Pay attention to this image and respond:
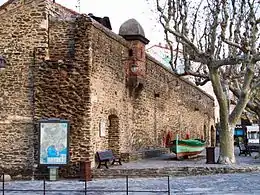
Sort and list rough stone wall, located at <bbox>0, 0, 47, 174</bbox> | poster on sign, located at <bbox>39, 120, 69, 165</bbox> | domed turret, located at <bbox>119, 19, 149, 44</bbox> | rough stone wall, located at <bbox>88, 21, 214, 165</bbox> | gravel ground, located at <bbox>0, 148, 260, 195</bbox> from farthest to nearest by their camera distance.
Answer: domed turret, located at <bbox>119, 19, 149, 44</bbox> < rough stone wall, located at <bbox>88, 21, 214, 165</bbox> < rough stone wall, located at <bbox>0, 0, 47, 174</bbox> < poster on sign, located at <bbox>39, 120, 69, 165</bbox> < gravel ground, located at <bbox>0, 148, 260, 195</bbox>

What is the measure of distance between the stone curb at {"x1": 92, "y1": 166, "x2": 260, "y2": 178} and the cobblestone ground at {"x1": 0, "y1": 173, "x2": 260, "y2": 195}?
0.52m

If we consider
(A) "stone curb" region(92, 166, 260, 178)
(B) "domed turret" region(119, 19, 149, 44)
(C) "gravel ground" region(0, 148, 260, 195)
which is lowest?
(C) "gravel ground" region(0, 148, 260, 195)

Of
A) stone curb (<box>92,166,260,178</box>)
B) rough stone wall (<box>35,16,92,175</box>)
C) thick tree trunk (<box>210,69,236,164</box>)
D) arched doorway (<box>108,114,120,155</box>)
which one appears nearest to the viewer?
stone curb (<box>92,166,260,178</box>)

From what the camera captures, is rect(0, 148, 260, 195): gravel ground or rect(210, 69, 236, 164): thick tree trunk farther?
rect(210, 69, 236, 164): thick tree trunk

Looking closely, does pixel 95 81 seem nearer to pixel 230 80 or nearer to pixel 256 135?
pixel 230 80

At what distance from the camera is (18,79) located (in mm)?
19656

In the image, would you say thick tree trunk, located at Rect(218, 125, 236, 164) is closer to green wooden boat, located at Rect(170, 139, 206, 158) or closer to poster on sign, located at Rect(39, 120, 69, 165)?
green wooden boat, located at Rect(170, 139, 206, 158)

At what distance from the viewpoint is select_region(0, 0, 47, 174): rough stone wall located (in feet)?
63.7

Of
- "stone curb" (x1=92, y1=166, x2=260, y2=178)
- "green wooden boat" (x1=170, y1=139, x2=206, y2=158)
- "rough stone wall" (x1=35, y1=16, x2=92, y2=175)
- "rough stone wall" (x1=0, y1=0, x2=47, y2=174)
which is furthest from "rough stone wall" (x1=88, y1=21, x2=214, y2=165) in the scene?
"rough stone wall" (x1=0, y1=0, x2=47, y2=174)

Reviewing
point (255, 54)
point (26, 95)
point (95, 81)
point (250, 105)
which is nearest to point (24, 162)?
point (26, 95)

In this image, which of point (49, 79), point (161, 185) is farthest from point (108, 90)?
point (161, 185)

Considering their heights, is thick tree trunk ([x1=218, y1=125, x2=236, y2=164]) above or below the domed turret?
below

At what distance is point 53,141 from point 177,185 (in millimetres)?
4516

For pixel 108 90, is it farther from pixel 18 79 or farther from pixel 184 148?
pixel 184 148
